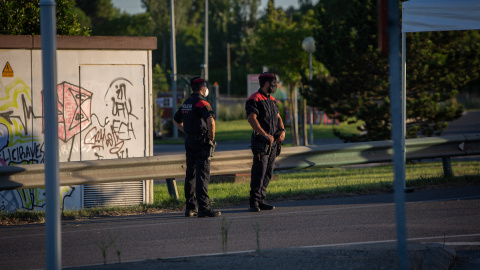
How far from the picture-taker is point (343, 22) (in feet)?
57.5

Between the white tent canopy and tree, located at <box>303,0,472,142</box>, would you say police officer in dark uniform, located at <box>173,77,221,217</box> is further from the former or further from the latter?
tree, located at <box>303,0,472,142</box>

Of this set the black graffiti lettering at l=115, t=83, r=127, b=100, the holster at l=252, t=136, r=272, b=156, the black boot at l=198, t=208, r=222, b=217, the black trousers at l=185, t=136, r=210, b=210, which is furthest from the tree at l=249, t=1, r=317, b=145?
the black boot at l=198, t=208, r=222, b=217

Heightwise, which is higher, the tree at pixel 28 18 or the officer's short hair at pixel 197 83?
the tree at pixel 28 18

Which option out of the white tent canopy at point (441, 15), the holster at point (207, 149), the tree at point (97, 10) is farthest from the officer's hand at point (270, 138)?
the tree at point (97, 10)

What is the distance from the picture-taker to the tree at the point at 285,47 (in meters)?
23.7

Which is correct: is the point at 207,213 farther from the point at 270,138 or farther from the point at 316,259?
the point at 316,259

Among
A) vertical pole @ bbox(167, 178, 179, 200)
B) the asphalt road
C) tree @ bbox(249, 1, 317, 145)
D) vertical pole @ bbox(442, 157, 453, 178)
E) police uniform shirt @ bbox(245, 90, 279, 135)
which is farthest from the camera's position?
tree @ bbox(249, 1, 317, 145)

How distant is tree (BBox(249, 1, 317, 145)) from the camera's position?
933 inches

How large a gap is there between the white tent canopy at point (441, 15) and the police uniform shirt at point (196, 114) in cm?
357

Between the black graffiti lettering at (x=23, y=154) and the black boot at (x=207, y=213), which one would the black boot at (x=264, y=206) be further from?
the black graffiti lettering at (x=23, y=154)

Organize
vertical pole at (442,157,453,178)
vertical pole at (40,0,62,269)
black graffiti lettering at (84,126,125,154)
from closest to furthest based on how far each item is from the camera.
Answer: vertical pole at (40,0,62,269), black graffiti lettering at (84,126,125,154), vertical pole at (442,157,453,178)

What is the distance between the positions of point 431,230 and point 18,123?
6005mm

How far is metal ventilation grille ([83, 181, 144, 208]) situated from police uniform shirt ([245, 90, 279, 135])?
7.98 feet

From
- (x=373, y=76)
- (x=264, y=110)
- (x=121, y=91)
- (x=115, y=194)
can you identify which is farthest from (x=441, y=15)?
(x=373, y=76)
